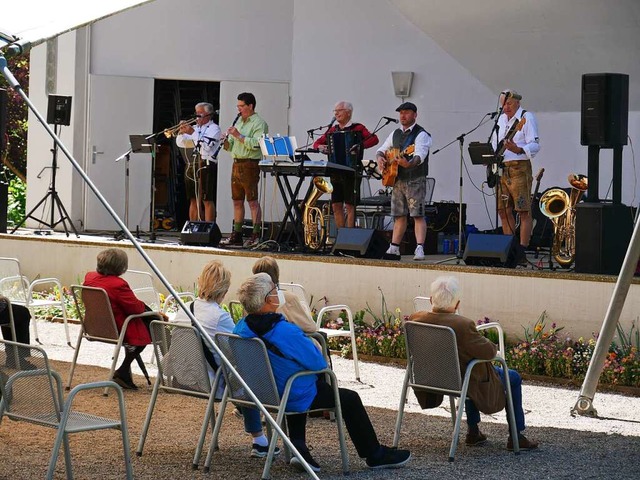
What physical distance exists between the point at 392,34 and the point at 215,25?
228 cm

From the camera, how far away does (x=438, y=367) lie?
19.2 feet

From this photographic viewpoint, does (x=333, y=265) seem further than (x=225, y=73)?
No

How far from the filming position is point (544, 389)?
812 centimetres

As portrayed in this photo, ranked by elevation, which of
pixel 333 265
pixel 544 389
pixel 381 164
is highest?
pixel 381 164

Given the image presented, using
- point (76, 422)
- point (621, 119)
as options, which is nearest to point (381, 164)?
point (621, 119)

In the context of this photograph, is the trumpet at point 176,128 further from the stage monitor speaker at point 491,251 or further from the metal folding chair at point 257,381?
the metal folding chair at point 257,381

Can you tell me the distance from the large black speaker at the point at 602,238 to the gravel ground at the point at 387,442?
152 cm

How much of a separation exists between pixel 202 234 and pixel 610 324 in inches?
227

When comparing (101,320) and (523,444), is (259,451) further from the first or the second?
(101,320)

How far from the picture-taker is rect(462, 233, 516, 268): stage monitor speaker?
973 cm

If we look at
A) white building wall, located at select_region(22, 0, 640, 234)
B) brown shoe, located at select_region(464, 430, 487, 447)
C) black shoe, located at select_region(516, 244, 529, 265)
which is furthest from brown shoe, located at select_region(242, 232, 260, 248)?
brown shoe, located at select_region(464, 430, 487, 447)

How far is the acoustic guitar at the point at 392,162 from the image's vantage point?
10766 millimetres

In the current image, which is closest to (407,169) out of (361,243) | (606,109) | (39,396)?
(361,243)

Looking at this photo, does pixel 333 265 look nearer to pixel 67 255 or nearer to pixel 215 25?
pixel 67 255
